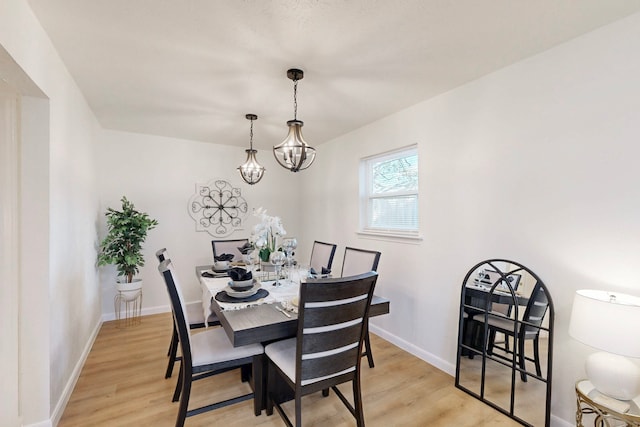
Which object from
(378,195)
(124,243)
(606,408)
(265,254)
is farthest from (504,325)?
(124,243)

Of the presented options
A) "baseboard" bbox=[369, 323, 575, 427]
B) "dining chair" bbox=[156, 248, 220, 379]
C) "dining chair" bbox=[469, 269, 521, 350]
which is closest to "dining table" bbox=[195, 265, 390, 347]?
"dining chair" bbox=[156, 248, 220, 379]

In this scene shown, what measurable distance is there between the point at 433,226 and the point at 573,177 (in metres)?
1.13

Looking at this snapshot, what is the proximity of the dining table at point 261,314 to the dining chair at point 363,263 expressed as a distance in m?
0.55

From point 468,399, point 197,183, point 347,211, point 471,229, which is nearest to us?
point 468,399

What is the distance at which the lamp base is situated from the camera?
56.7 inches

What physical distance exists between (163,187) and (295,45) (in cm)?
315

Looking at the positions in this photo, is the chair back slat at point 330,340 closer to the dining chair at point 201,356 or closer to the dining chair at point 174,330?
the dining chair at point 201,356

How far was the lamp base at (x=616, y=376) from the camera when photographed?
1439 millimetres

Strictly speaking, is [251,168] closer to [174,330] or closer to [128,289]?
[174,330]

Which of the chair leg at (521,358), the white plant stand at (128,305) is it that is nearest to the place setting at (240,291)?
the chair leg at (521,358)

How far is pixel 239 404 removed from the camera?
2127 millimetres

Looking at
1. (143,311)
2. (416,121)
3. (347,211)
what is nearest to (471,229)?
(416,121)

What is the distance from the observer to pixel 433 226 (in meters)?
2.79

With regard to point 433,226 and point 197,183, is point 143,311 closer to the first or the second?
point 197,183
